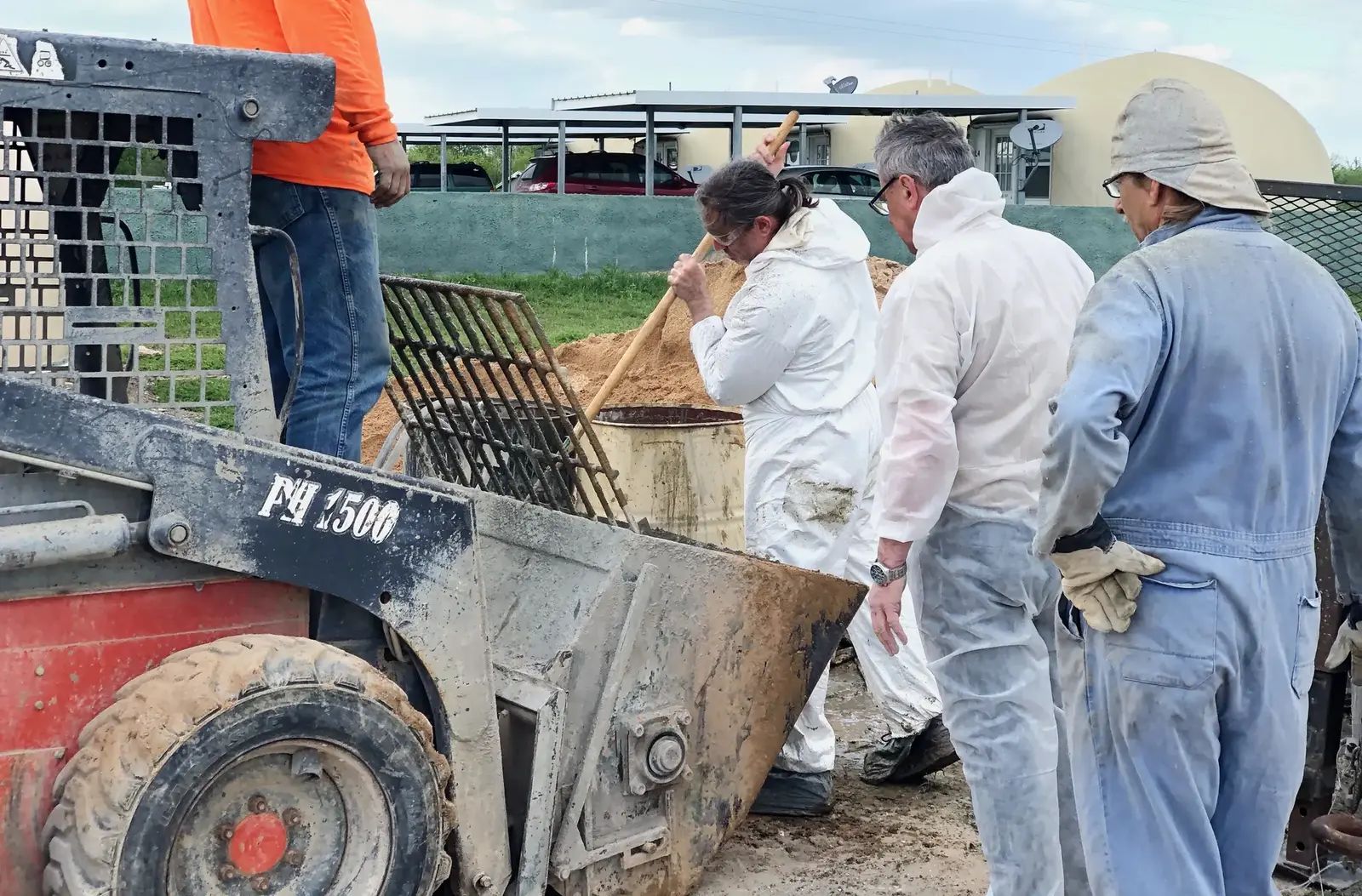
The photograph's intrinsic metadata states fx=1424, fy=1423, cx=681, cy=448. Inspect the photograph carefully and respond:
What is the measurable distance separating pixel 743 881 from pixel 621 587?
1.11 meters

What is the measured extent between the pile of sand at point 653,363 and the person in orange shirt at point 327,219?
5.07 m

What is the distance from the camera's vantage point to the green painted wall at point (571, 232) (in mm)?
18422

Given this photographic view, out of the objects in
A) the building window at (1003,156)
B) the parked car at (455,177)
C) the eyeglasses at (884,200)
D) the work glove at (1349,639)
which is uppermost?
the building window at (1003,156)

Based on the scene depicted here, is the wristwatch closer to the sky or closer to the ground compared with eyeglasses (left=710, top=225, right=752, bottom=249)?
closer to the ground

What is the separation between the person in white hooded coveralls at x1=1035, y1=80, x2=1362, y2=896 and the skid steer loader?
3.75 ft

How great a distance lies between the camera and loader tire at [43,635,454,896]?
2.62 metres

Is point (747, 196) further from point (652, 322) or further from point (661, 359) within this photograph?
point (661, 359)

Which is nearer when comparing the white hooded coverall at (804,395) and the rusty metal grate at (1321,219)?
the rusty metal grate at (1321,219)

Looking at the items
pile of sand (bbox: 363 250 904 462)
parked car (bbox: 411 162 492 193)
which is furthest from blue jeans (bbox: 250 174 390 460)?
parked car (bbox: 411 162 492 193)

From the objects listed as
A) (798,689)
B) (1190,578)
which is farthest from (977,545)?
(1190,578)

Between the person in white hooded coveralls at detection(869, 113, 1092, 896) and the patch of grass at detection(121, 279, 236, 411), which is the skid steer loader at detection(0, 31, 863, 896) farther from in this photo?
the person in white hooded coveralls at detection(869, 113, 1092, 896)

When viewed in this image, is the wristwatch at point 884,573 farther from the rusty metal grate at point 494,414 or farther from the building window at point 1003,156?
the building window at point 1003,156

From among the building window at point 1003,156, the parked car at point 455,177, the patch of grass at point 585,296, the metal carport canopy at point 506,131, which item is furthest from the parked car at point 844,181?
the parked car at point 455,177

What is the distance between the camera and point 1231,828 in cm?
280
